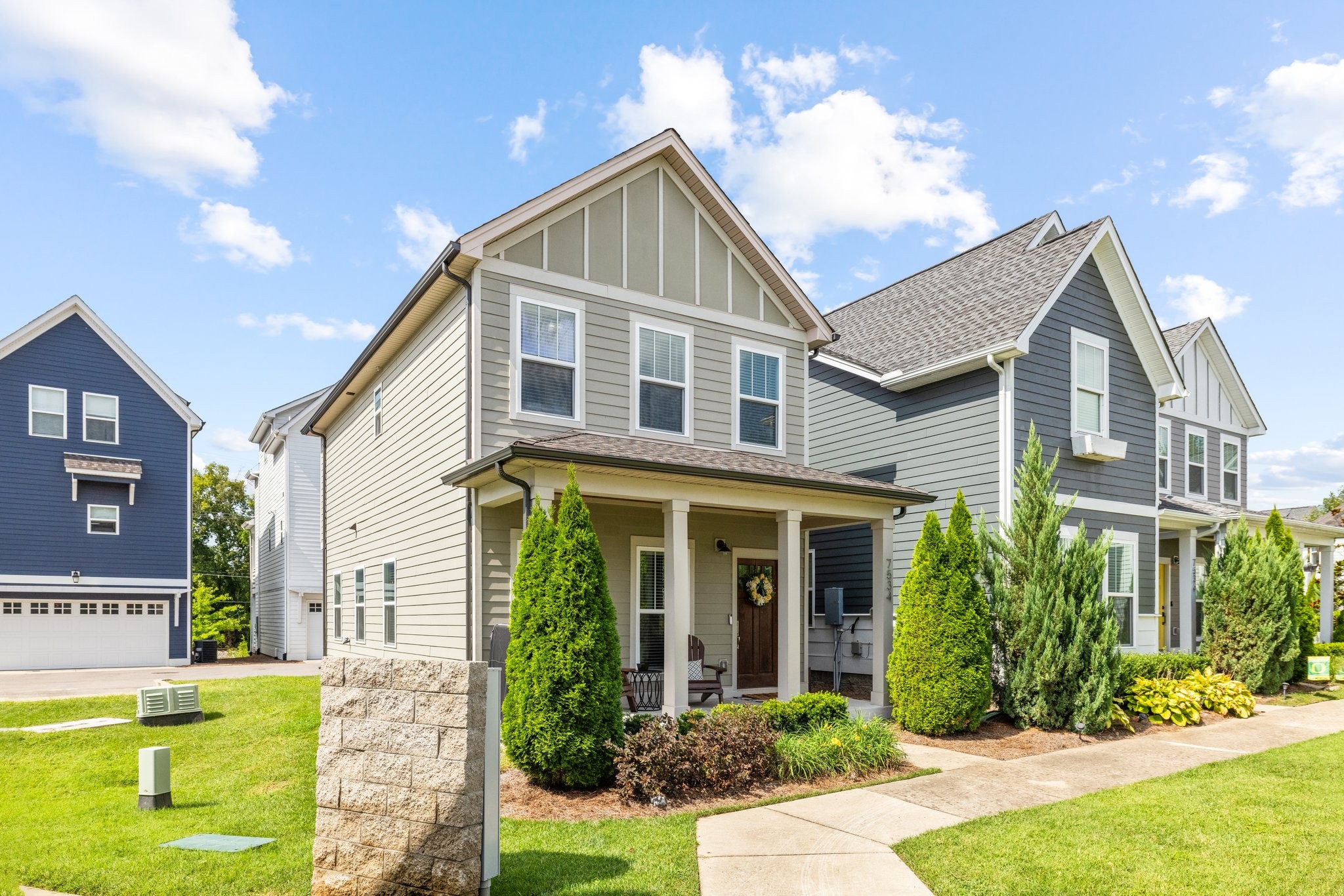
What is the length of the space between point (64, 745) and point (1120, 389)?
1688 centimetres

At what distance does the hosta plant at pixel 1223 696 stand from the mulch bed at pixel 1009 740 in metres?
2.12

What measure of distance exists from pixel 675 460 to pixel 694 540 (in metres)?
3.33

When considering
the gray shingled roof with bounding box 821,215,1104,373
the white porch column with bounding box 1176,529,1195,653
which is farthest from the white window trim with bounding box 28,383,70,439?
the white porch column with bounding box 1176,529,1195,653

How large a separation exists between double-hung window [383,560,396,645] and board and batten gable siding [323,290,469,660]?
16 cm

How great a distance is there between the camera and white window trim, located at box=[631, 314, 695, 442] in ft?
40.1

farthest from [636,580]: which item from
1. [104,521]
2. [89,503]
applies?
[89,503]

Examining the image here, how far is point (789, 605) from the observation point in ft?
37.0

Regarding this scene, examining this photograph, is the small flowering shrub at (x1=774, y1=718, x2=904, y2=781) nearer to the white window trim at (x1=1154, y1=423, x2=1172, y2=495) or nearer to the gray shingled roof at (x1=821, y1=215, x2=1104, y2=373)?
the gray shingled roof at (x1=821, y1=215, x2=1104, y2=373)

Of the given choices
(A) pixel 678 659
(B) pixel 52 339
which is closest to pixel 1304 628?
(A) pixel 678 659

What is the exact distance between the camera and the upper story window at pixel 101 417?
80.4ft

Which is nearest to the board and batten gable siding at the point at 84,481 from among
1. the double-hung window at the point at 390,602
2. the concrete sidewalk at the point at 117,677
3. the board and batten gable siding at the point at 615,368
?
the concrete sidewalk at the point at 117,677

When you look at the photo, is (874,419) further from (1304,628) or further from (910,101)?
(1304,628)

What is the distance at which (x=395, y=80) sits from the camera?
13.4 meters

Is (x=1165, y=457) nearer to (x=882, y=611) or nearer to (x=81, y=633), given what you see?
(x=882, y=611)
